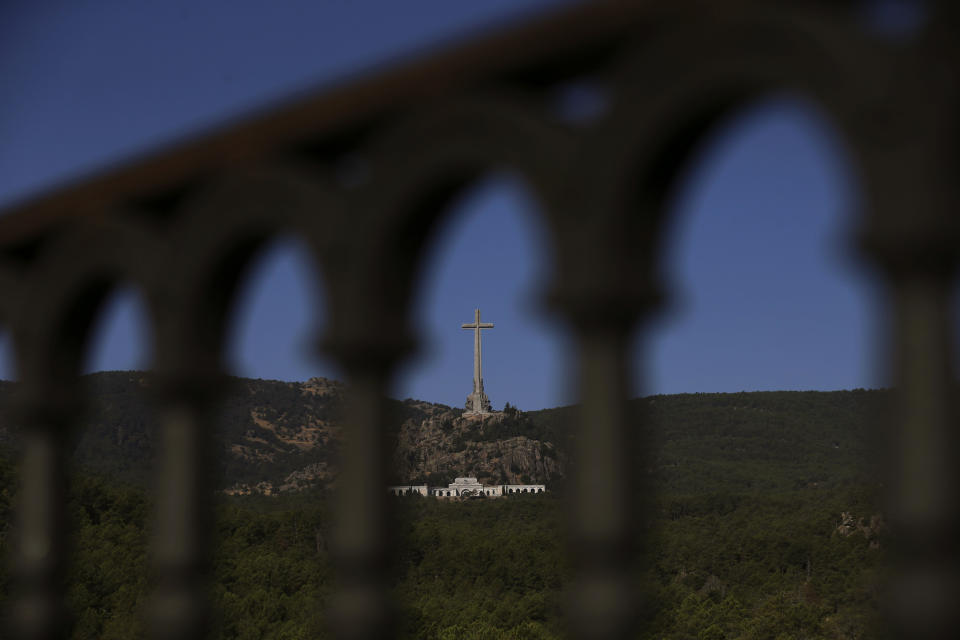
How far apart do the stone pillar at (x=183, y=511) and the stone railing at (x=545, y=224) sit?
0.02 m

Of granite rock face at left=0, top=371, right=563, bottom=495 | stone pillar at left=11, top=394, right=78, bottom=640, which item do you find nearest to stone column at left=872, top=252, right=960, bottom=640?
stone pillar at left=11, top=394, right=78, bottom=640

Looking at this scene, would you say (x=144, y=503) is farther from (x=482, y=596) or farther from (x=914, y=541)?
(x=914, y=541)

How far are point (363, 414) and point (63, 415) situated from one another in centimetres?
420

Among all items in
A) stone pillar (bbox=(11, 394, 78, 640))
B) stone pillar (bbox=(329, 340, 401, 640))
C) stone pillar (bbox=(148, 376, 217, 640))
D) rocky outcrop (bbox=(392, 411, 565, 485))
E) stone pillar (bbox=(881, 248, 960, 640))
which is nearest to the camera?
stone pillar (bbox=(881, 248, 960, 640))

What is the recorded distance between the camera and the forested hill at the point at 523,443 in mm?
127312

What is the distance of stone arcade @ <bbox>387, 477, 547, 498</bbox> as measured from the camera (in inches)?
6629

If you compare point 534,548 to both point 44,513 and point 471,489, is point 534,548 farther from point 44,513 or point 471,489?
point 44,513

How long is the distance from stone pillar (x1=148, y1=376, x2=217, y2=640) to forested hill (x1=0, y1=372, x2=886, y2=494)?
89803 mm

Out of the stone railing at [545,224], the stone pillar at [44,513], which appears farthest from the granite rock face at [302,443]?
the stone railing at [545,224]

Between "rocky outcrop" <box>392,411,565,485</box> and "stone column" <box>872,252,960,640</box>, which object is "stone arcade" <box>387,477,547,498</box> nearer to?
"rocky outcrop" <box>392,411,565,485</box>

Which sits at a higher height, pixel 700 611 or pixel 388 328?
pixel 388 328

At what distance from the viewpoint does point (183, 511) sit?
10164 mm

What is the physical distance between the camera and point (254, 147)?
32.9 feet

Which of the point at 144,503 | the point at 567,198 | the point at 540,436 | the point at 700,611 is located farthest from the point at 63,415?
the point at 540,436
